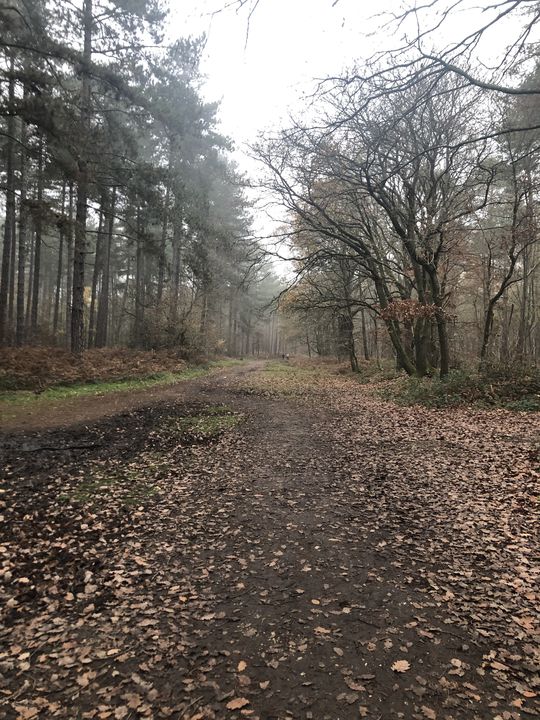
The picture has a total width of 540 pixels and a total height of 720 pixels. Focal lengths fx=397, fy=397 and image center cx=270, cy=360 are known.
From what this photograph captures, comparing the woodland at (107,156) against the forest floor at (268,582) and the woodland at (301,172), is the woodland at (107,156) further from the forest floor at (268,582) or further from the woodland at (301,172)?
the forest floor at (268,582)

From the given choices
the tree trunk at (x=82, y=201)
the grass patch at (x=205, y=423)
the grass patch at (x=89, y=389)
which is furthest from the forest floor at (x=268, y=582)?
the tree trunk at (x=82, y=201)

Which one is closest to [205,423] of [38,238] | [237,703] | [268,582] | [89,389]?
[89,389]

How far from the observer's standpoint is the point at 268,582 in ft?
11.7

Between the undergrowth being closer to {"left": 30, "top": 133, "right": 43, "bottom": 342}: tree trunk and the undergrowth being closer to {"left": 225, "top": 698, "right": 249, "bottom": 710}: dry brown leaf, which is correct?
{"left": 225, "top": 698, "right": 249, "bottom": 710}: dry brown leaf

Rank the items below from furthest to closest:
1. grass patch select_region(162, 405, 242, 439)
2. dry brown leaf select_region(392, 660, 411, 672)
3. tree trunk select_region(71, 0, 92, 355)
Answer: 1. tree trunk select_region(71, 0, 92, 355)
2. grass patch select_region(162, 405, 242, 439)
3. dry brown leaf select_region(392, 660, 411, 672)

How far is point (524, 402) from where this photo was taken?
9.95 m

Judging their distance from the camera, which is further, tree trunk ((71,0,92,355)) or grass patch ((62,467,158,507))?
tree trunk ((71,0,92,355))

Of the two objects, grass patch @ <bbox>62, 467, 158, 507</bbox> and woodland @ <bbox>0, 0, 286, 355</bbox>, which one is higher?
woodland @ <bbox>0, 0, 286, 355</bbox>

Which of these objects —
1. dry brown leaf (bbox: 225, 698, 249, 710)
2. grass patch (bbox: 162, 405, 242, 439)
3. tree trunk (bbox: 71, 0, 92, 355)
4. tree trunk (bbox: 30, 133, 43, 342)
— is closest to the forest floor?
dry brown leaf (bbox: 225, 698, 249, 710)

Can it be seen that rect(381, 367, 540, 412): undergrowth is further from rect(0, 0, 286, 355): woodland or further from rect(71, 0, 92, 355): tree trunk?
rect(71, 0, 92, 355): tree trunk

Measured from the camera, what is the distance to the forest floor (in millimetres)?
2447

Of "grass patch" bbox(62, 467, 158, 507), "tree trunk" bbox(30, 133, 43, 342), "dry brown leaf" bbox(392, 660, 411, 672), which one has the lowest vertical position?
"dry brown leaf" bbox(392, 660, 411, 672)

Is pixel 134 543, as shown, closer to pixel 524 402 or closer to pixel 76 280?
pixel 524 402

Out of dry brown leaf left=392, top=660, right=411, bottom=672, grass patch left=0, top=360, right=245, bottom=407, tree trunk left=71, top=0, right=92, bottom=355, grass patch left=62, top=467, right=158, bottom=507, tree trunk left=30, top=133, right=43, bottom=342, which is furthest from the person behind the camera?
tree trunk left=71, top=0, right=92, bottom=355
